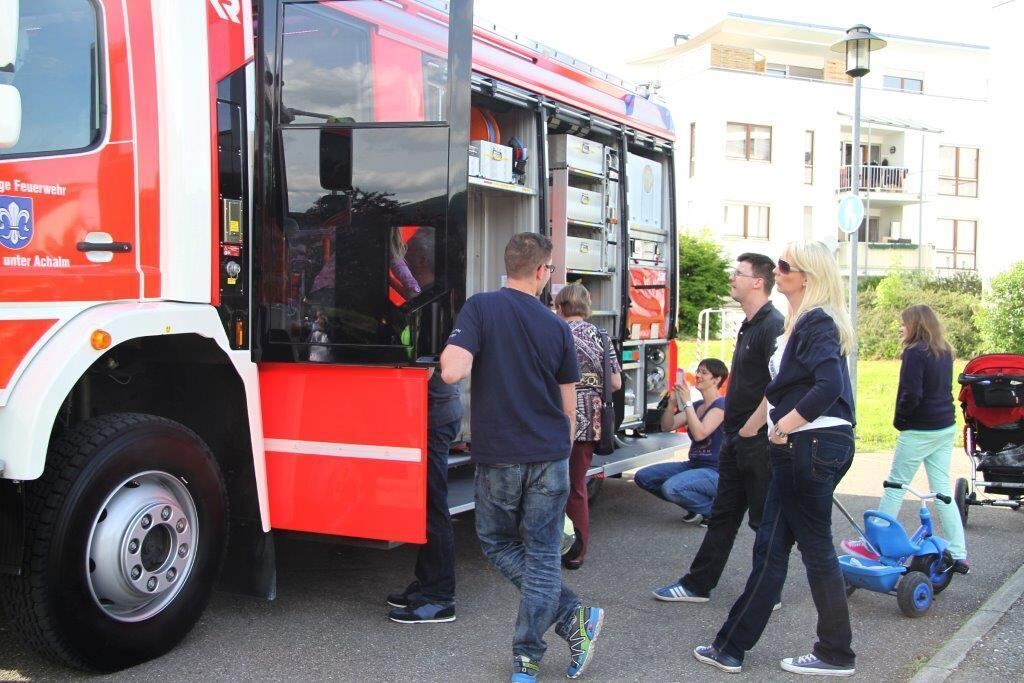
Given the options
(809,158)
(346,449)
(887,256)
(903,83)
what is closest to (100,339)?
(346,449)

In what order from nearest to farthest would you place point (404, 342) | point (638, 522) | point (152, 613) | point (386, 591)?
point (152, 613)
point (404, 342)
point (386, 591)
point (638, 522)

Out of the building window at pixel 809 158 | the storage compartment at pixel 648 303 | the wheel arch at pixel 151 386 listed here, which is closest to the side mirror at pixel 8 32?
the wheel arch at pixel 151 386

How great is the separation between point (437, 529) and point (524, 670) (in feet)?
3.22

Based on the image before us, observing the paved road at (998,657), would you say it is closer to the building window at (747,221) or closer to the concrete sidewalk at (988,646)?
the concrete sidewalk at (988,646)

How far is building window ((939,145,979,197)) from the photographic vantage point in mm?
37406

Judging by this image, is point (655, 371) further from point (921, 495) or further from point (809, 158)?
Answer: point (809, 158)

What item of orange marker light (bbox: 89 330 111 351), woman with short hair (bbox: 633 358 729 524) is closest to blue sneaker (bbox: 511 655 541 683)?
orange marker light (bbox: 89 330 111 351)

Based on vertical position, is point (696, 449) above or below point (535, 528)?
below

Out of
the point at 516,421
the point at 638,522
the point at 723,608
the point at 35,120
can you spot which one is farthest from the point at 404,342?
the point at 638,522

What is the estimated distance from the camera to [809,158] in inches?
1351

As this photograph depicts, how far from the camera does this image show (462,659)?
4438 mm

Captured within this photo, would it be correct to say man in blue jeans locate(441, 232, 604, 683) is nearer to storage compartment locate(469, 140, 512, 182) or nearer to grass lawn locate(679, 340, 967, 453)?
storage compartment locate(469, 140, 512, 182)

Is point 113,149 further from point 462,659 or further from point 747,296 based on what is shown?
point 747,296

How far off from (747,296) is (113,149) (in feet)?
9.93
